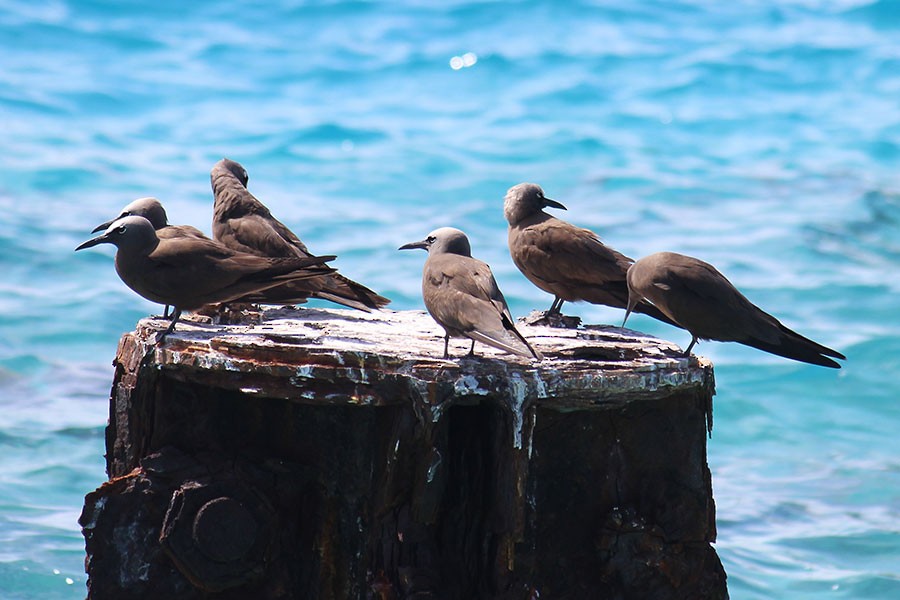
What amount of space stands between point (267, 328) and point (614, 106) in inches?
524

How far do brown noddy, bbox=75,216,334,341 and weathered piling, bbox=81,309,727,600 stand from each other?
0.34 metres

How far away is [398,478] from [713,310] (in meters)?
1.38

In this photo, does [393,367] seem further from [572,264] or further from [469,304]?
[572,264]

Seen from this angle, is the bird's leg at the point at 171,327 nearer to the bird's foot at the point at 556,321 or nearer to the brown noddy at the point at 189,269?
the brown noddy at the point at 189,269

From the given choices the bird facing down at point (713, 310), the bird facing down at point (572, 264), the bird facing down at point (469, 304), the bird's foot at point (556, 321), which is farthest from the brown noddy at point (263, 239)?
the bird facing down at point (713, 310)

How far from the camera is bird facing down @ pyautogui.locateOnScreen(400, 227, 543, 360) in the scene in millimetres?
3961

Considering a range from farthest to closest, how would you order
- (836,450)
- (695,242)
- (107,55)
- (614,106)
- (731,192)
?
(107,55) → (614,106) → (731,192) → (695,242) → (836,450)

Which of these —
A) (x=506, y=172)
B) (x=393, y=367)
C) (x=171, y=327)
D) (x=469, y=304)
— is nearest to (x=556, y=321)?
(x=469, y=304)

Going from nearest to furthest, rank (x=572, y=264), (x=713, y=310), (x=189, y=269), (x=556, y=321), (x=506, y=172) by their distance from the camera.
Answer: (x=189, y=269) < (x=713, y=310) < (x=556, y=321) < (x=572, y=264) < (x=506, y=172)

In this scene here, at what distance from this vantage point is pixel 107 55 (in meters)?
18.4

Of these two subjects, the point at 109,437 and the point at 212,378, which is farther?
the point at 109,437

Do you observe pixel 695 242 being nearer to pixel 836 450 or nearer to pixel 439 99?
pixel 836 450

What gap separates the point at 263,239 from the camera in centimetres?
545

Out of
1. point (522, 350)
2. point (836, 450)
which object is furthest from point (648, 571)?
point (836, 450)
